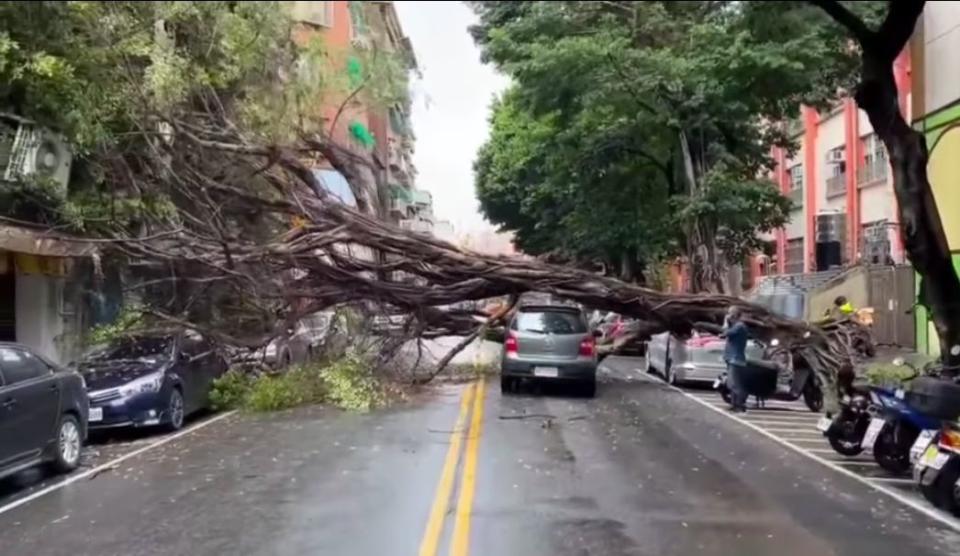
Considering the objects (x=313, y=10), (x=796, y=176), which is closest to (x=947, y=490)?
(x=313, y=10)

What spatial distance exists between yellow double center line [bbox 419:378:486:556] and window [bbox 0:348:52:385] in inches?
179

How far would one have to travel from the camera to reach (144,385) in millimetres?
14469

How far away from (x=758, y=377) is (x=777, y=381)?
0.89 metres

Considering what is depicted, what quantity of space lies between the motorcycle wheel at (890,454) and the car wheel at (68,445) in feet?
28.9

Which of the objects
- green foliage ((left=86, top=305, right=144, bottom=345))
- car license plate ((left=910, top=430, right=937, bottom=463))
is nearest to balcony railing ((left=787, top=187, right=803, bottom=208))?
green foliage ((left=86, top=305, right=144, bottom=345))

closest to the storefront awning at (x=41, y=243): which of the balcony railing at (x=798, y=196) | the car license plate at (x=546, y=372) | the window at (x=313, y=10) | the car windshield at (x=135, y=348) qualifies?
the car windshield at (x=135, y=348)

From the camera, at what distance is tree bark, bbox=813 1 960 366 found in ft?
41.3

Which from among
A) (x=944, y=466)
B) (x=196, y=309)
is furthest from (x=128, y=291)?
(x=944, y=466)

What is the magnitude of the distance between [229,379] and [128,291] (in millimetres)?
3053

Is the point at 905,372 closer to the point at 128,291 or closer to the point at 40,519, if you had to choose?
the point at 40,519

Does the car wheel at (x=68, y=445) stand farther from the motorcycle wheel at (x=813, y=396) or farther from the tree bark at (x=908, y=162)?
the motorcycle wheel at (x=813, y=396)

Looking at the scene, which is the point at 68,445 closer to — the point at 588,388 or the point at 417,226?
the point at 588,388

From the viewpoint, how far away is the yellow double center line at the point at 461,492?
7660 millimetres

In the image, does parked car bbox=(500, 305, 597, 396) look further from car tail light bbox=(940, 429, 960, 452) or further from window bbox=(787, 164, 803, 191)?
window bbox=(787, 164, 803, 191)
